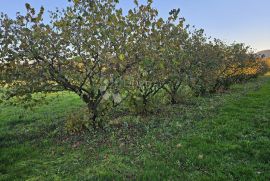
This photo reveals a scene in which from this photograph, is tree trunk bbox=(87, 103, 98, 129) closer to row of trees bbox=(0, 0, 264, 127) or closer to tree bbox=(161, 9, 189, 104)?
row of trees bbox=(0, 0, 264, 127)

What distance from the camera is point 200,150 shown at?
1075cm

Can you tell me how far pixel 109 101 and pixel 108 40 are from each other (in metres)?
2.97

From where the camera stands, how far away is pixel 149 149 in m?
11.1

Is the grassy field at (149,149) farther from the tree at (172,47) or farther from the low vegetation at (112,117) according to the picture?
the tree at (172,47)

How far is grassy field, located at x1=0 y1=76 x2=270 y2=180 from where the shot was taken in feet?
29.6

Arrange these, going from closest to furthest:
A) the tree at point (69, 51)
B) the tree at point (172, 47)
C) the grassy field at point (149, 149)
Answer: the grassy field at point (149, 149), the tree at point (69, 51), the tree at point (172, 47)

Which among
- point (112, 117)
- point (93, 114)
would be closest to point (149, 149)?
point (93, 114)

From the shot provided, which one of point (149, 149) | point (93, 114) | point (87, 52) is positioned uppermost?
point (87, 52)

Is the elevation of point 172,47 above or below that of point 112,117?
above

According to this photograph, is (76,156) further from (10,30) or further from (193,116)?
(193,116)

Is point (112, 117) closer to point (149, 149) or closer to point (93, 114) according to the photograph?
point (93, 114)

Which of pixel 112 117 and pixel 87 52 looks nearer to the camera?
pixel 87 52

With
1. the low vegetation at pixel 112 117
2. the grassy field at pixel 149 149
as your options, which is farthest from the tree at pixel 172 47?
the grassy field at pixel 149 149

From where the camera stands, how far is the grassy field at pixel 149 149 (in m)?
9.03
